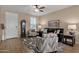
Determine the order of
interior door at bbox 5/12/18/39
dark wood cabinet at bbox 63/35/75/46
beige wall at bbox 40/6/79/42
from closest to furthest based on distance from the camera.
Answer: interior door at bbox 5/12/18/39, beige wall at bbox 40/6/79/42, dark wood cabinet at bbox 63/35/75/46

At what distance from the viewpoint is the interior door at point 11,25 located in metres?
2.27

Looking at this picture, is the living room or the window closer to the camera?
the living room

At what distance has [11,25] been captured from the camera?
2.36 metres

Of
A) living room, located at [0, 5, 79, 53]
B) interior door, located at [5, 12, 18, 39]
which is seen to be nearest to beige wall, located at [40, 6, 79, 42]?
living room, located at [0, 5, 79, 53]

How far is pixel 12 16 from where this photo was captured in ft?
7.50

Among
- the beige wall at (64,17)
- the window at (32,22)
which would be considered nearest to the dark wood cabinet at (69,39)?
the beige wall at (64,17)

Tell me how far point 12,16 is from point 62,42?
1.63 meters

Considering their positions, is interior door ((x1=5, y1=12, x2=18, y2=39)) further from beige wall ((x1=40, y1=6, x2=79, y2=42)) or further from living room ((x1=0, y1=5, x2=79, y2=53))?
beige wall ((x1=40, y1=6, x2=79, y2=42))

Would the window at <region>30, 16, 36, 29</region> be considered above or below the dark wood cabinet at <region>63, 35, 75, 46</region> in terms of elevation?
above

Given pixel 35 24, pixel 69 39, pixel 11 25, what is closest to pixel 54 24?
pixel 35 24

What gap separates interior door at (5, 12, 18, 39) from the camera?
2272mm

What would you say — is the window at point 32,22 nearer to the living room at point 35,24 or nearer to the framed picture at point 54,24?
the living room at point 35,24
